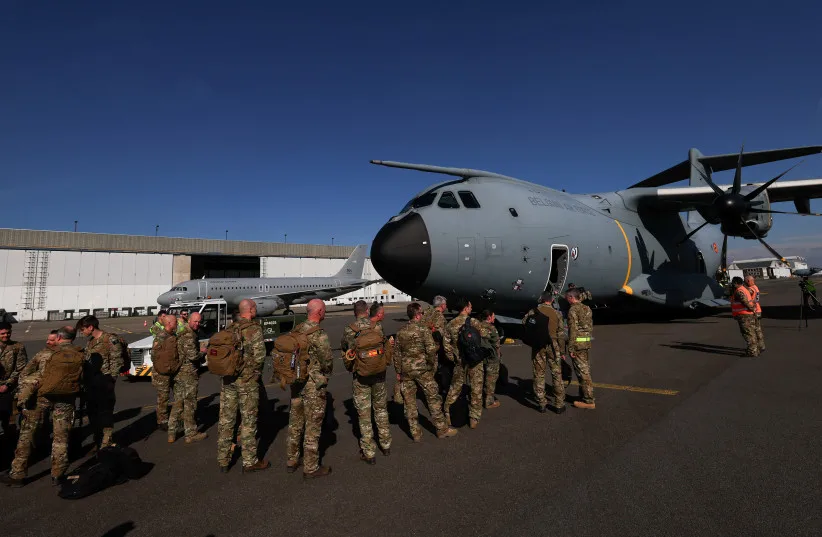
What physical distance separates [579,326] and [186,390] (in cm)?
636

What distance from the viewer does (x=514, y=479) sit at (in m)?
4.11

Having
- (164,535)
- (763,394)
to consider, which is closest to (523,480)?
(164,535)

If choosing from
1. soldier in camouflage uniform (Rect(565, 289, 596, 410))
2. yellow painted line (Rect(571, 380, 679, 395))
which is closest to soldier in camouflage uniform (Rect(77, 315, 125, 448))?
soldier in camouflage uniform (Rect(565, 289, 596, 410))

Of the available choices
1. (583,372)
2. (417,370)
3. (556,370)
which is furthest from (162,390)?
(583,372)

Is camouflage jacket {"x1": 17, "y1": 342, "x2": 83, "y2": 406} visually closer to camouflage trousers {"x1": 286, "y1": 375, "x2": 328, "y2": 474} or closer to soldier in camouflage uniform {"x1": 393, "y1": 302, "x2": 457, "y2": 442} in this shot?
camouflage trousers {"x1": 286, "y1": 375, "x2": 328, "y2": 474}

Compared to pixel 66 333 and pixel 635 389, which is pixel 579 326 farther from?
pixel 66 333

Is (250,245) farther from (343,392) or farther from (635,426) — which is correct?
(635,426)

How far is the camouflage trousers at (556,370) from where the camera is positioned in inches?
244

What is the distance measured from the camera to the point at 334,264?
56375 millimetres

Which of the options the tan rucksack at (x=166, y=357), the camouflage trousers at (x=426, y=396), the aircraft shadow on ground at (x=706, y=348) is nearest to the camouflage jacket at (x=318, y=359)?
the camouflage trousers at (x=426, y=396)

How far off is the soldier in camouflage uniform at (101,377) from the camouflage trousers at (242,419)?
2027mm

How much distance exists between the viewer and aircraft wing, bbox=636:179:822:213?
14.5 m

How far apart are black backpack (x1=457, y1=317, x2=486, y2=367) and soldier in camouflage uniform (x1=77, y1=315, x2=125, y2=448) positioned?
506cm

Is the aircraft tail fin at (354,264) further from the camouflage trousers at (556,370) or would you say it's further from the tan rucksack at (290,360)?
the tan rucksack at (290,360)
